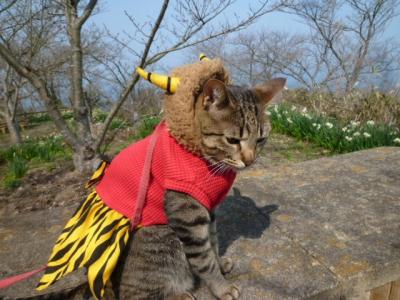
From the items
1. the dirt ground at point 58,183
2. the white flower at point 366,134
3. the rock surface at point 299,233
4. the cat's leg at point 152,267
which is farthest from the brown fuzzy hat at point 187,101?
the white flower at point 366,134

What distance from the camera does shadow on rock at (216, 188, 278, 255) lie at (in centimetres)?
152

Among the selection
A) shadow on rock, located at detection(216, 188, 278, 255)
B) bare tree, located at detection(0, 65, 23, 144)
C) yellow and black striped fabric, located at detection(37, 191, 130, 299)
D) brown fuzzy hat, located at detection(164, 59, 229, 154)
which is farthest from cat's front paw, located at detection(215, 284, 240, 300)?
bare tree, located at detection(0, 65, 23, 144)

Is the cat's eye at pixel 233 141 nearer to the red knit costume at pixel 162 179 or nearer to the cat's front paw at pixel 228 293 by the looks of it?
the red knit costume at pixel 162 179

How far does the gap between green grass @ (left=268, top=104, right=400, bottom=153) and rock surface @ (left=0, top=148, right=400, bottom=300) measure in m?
0.97

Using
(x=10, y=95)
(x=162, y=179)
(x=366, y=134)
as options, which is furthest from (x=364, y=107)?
(x=10, y=95)

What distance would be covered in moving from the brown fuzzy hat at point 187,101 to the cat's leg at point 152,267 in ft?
1.21

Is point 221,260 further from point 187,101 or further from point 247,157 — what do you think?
point 187,101

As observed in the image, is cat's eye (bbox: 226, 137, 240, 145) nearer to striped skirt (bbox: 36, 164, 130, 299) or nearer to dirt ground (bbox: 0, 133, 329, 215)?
striped skirt (bbox: 36, 164, 130, 299)

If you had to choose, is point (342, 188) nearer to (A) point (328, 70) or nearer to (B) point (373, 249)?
(B) point (373, 249)

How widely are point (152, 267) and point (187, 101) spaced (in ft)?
2.06

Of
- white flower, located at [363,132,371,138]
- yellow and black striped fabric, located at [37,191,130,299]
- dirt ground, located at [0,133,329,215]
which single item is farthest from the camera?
white flower, located at [363,132,371,138]

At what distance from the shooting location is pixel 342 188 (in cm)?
194

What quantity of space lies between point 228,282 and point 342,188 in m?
1.16

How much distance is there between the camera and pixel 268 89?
119 centimetres
